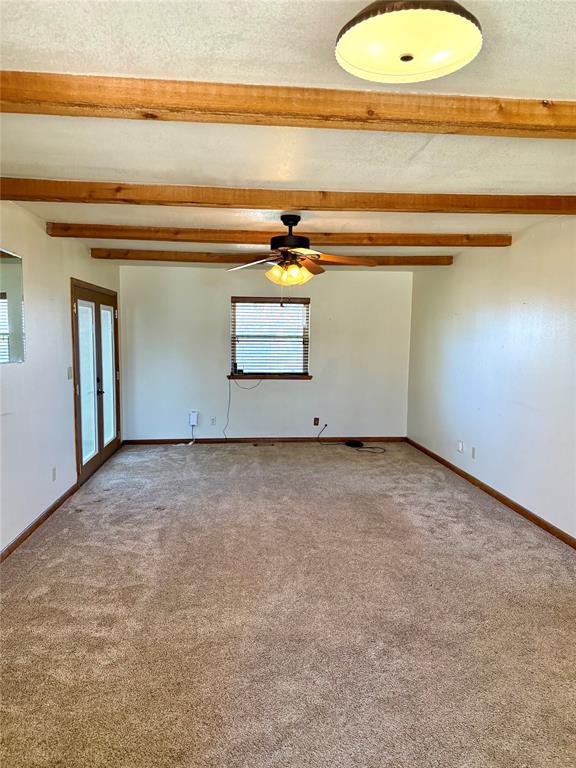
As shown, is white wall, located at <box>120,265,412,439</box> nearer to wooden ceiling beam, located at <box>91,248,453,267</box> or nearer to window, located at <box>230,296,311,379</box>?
window, located at <box>230,296,311,379</box>

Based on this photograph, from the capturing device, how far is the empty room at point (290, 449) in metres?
1.63

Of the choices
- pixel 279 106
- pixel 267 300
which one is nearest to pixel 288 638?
pixel 279 106

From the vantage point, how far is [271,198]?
3.04 metres

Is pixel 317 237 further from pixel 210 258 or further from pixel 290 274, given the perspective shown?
pixel 210 258

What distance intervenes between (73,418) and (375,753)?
3.79 m

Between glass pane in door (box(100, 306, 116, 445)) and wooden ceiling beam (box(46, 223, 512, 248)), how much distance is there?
1652 mm

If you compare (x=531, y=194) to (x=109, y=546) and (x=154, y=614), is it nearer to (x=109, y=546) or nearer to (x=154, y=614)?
(x=154, y=614)

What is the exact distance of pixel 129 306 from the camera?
6211 mm

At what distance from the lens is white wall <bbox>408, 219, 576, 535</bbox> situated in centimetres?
353

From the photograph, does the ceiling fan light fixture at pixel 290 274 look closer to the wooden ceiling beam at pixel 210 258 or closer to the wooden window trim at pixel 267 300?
the wooden ceiling beam at pixel 210 258

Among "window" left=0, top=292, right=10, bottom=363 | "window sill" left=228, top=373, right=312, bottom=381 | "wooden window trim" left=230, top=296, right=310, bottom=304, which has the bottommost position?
"window sill" left=228, top=373, right=312, bottom=381

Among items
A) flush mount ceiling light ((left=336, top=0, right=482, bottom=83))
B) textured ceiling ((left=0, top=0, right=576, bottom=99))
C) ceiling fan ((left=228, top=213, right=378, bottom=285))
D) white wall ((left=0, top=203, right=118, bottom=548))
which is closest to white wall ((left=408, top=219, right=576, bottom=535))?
ceiling fan ((left=228, top=213, right=378, bottom=285))

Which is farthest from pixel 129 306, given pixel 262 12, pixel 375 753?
pixel 375 753

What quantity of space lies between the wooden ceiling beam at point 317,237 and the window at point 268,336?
2117mm
